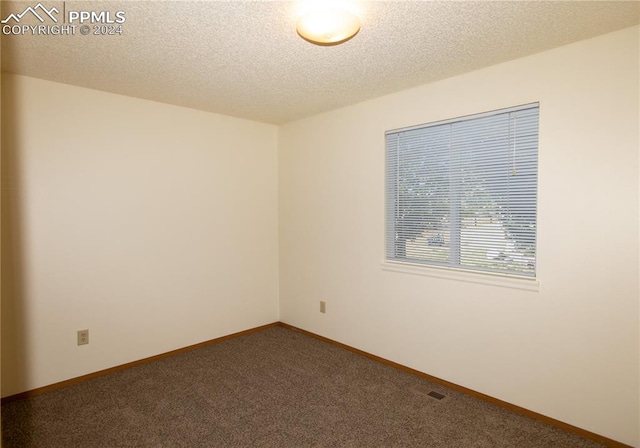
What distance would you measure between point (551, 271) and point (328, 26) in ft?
6.87

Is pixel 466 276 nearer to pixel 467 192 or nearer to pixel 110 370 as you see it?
pixel 467 192

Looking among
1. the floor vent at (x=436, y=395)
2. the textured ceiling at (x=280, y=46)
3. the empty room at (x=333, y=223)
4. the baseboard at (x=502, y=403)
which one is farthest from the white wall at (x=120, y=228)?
the floor vent at (x=436, y=395)

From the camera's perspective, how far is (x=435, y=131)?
315 centimetres

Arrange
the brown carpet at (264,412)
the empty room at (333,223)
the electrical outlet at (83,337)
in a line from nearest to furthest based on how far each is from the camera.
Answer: the empty room at (333,223), the brown carpet at (264,412), the electrical outlet at (83,337)

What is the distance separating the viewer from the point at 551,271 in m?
2.48

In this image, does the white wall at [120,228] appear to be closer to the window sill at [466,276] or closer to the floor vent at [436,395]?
the window sill at [466,276]

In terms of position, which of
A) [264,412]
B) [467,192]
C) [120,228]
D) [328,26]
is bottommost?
[264,412]

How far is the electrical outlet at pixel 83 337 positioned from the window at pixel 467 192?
2.77 metres

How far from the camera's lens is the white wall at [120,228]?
2.89 m

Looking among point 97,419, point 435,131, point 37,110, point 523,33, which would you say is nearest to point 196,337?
point 97,419

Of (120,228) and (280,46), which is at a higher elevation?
(280,46)

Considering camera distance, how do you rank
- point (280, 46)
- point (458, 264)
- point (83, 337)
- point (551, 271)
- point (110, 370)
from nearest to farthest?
1. point (280, 46)
2. point (551, 271)
3. point (458, 264)
4. point (83, 337)
5. point (110, 370)

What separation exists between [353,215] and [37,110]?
2.82 metres

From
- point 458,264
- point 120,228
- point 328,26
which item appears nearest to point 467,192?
point 458,264
